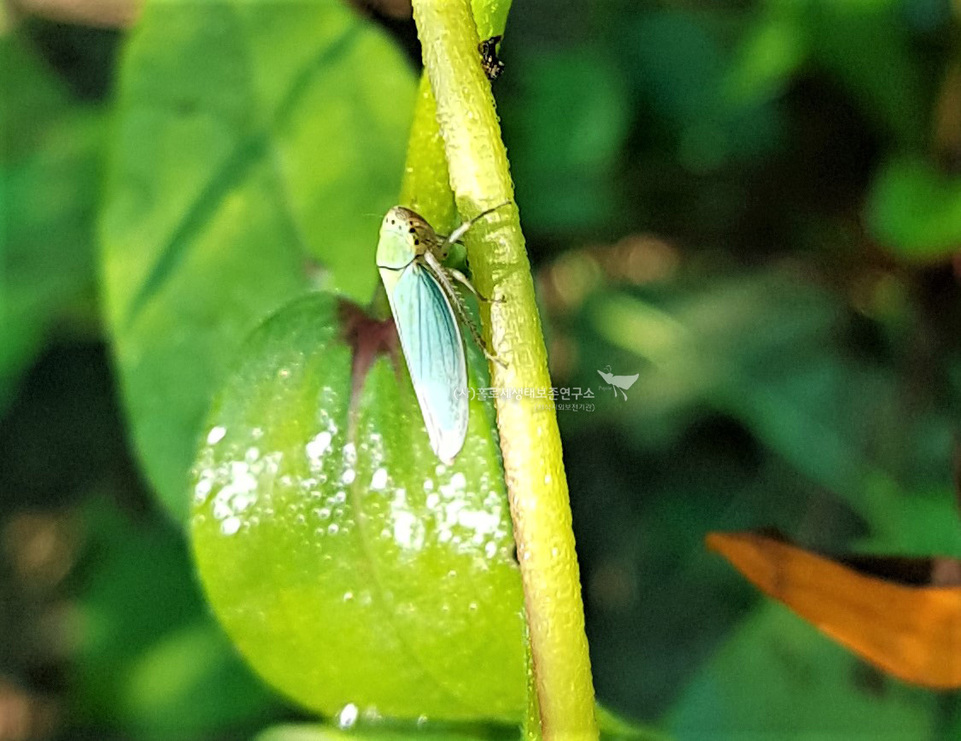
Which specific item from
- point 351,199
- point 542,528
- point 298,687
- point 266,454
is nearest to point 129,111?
point 351,199

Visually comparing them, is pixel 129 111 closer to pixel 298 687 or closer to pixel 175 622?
pixel 298 687

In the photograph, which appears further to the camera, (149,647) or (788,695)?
(149,647)

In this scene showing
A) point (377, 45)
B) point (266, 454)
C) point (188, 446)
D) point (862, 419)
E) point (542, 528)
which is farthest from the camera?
point (862, 419)

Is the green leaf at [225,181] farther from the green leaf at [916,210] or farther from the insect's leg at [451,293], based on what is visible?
the green leaf at [916,210]

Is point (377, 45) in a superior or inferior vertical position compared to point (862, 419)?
superior

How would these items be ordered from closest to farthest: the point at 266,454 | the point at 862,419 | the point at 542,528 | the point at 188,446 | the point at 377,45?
1. the point at 542,528
2. the point at 266,454
3. the point at 188,446
4. the point at 377,45
5. the point at 862,419

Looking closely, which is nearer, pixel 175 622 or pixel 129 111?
pixel 129 111

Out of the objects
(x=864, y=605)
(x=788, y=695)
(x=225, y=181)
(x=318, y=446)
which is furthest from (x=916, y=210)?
(x=318, y=446)

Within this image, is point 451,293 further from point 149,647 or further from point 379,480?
point 149,647
